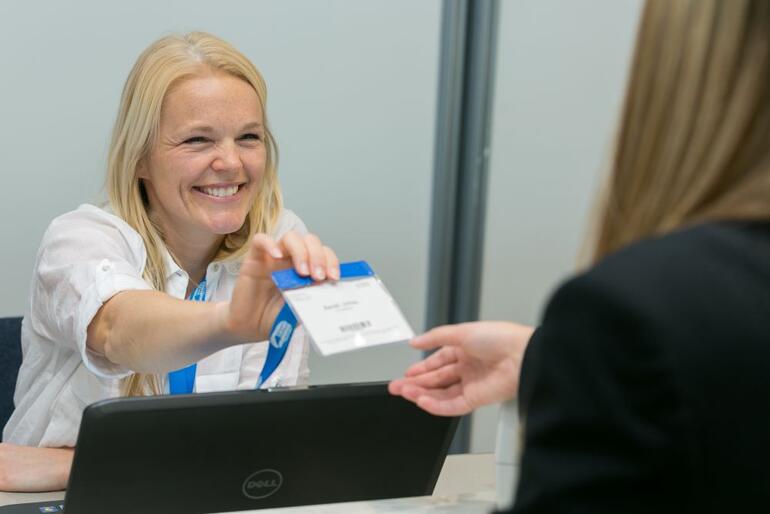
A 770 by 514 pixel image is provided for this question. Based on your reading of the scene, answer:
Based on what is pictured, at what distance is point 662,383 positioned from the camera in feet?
2.21

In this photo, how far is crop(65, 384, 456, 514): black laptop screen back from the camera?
1.32 m

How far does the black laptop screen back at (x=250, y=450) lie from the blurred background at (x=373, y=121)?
1501mm

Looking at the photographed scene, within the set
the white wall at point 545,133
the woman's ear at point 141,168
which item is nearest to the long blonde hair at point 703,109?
the woman's ear at point 141,168

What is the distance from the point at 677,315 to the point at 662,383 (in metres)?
0.05

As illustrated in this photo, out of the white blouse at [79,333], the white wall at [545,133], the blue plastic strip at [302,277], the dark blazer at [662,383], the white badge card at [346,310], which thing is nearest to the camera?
the dark blazer at [662,383]

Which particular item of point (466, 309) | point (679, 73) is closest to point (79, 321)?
point (679, 73)

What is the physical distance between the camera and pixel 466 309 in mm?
3449

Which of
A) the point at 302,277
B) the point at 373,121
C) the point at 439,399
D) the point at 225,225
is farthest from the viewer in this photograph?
the point at 373,121

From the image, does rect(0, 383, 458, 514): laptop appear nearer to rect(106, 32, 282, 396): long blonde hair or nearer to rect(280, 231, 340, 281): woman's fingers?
rect(280, 231, 340, 281): woman's fingers

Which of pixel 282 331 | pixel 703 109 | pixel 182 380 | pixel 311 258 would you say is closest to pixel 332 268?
pixel 311 258

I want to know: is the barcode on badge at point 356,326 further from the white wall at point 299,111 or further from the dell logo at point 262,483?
the white wall at point 299,111

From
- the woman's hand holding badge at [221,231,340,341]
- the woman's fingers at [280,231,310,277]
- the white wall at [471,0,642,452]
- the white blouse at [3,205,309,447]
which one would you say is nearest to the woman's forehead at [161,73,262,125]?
the white blouse at [3,205,309,447]

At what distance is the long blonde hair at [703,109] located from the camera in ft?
2.49

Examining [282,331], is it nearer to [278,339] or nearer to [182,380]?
[278,339]
